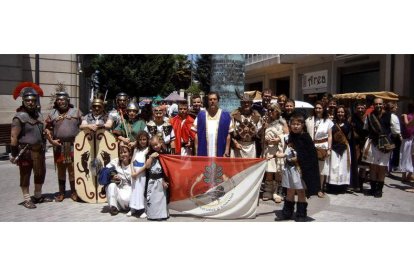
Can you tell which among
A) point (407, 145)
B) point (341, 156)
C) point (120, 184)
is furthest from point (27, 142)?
point (407, 145)

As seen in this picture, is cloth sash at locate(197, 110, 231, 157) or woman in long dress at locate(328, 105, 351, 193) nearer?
cloth sash at locate(197, 110, 231, 157)

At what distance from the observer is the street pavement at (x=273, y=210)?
18.8 ft

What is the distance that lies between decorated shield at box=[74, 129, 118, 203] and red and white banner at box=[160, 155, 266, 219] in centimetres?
134

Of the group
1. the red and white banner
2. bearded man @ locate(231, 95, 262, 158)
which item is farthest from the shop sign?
the red and white banner

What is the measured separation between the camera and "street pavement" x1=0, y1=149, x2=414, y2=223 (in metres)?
5.73

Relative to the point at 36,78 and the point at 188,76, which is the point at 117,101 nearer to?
the point at 36,78

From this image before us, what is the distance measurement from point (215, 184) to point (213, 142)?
69cm

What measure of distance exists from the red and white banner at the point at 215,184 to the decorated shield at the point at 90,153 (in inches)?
52.8

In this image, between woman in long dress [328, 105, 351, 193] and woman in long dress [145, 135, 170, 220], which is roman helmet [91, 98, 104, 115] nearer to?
woman in long dress [145, 135, 170, 220]

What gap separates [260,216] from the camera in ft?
19.1

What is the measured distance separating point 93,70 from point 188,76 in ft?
80.2

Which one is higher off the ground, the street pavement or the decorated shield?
the decorated shield

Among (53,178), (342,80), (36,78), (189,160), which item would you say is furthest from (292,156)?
(342,80)

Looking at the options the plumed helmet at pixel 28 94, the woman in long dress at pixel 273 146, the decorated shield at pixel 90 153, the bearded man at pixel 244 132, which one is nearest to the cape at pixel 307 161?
the woman in long dress at pixel 273 146
